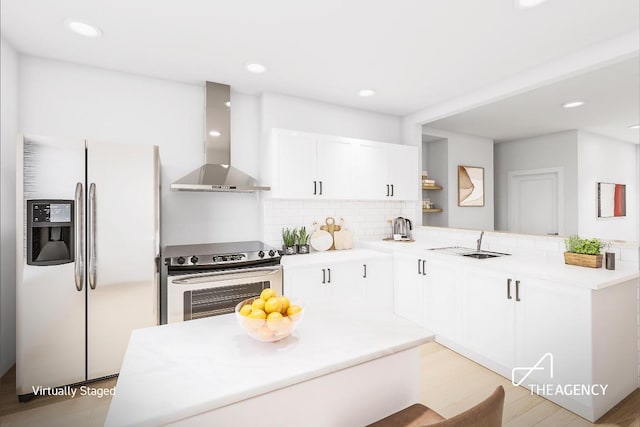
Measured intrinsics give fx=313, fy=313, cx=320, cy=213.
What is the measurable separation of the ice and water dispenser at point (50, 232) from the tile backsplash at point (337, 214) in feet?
5.69

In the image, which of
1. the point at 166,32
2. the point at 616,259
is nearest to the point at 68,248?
the point at 166,32

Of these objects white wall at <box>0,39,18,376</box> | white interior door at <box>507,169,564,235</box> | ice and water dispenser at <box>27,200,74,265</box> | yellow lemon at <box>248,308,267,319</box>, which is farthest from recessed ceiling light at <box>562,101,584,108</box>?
white wall at <box>0,39,18,376</box>

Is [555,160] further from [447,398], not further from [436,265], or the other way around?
[447,398]

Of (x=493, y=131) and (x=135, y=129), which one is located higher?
(x=493, y=131)

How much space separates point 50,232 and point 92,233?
0.25 m

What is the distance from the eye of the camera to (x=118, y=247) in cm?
238

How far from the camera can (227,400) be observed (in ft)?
2.90

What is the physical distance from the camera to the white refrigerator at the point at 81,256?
2160 millimetres

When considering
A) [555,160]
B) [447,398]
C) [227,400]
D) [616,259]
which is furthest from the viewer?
[555,160]

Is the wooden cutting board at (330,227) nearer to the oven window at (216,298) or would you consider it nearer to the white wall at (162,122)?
the white wall at (162,122)

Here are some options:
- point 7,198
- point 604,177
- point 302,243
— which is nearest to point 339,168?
point 302,243

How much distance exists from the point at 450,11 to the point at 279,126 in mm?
2037

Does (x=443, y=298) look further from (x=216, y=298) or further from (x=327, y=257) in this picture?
(x=216, y=298)

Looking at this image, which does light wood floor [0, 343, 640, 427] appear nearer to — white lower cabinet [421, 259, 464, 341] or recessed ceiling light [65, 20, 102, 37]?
white lower cabinet [421, 259, 464, 341]
